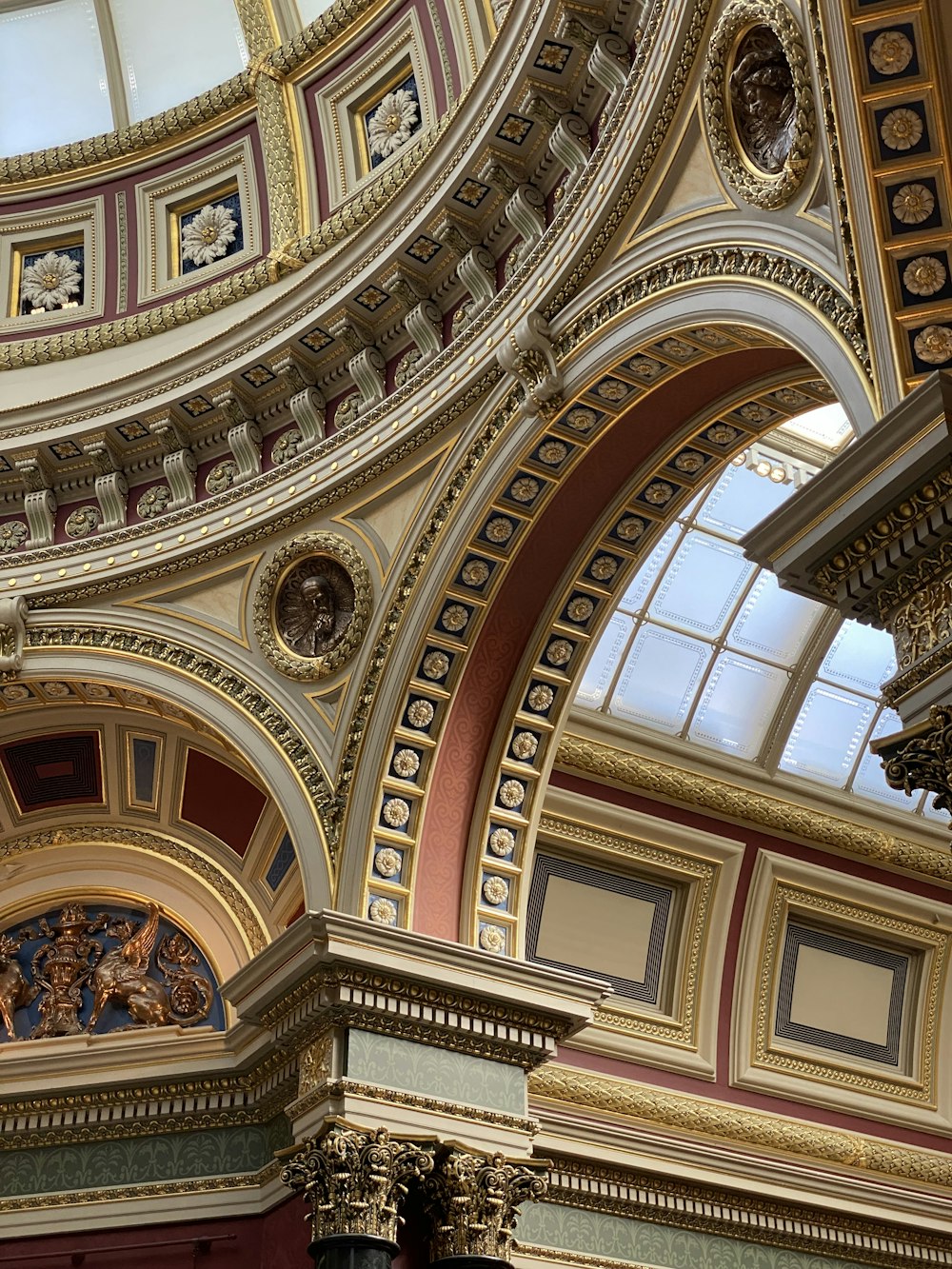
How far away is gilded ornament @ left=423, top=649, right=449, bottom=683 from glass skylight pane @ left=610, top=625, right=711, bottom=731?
2.89 m

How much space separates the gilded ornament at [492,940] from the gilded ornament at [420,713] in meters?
1.38

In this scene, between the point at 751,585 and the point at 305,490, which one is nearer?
the point at 305,490

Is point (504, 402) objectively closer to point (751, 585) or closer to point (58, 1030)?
point (751, 585)

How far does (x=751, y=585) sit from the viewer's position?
1295cm

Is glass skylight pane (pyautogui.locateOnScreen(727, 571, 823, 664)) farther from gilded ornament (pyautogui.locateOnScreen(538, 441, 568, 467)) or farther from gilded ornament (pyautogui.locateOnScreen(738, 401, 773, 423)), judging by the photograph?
gilded ornament (pyautogui.locateOnScreen(538, 441, 568, 467))

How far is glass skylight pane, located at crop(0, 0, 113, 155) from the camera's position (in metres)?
13.2

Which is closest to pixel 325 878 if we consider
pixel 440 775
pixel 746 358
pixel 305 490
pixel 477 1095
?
pixel 440 775

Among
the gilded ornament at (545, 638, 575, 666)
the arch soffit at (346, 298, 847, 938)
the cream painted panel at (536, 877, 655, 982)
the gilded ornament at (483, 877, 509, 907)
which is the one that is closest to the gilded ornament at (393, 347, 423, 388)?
the arch soffit at (346, 298, 847, 938)

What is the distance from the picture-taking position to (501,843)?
1023 centimetres

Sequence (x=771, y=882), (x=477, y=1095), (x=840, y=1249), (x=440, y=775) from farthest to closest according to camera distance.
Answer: (x=771, y=882) → (x=840, y=1249) → (x=440, y=775) → (x=477, y=1095)

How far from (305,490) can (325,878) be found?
2.63 metres

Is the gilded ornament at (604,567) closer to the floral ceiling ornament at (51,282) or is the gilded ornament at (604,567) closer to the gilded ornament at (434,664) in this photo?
the gilded ornament at (434,664)

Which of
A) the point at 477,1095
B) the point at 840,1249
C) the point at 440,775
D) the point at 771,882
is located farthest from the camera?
the point at 771,882

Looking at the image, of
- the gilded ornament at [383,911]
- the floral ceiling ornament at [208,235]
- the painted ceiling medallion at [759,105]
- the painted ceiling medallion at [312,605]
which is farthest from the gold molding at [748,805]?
the painted ceiling medallion at [759,105]
